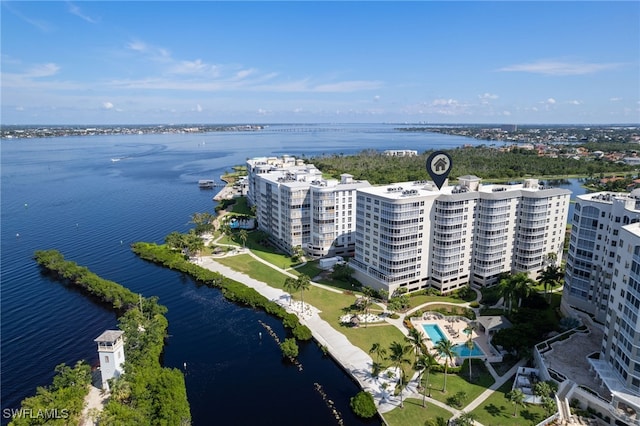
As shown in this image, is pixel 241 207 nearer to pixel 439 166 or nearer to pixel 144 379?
pixel 439 166

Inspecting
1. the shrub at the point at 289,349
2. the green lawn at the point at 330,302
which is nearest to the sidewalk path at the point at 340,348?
the green lawn at the point at 330,302

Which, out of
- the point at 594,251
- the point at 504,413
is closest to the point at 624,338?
the point at 504,413

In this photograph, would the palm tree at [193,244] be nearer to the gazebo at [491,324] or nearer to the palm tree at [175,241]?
the palm tree at [175,241]

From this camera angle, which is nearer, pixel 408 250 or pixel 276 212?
pixel 408 250

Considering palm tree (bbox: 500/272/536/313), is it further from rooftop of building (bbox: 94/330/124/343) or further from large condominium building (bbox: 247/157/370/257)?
rooftop of building (bbox: 94/330/124/343)

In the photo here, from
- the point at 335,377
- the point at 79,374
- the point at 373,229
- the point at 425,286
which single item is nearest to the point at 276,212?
the point at 373,229

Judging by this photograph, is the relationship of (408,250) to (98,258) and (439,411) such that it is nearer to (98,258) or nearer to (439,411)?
(439,411)

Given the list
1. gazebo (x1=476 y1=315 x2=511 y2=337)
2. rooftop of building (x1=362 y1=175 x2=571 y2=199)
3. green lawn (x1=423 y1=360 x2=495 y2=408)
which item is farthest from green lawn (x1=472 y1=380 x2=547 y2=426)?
rooftop of building (x1=362 y1=175 x2=571 y2=199)
